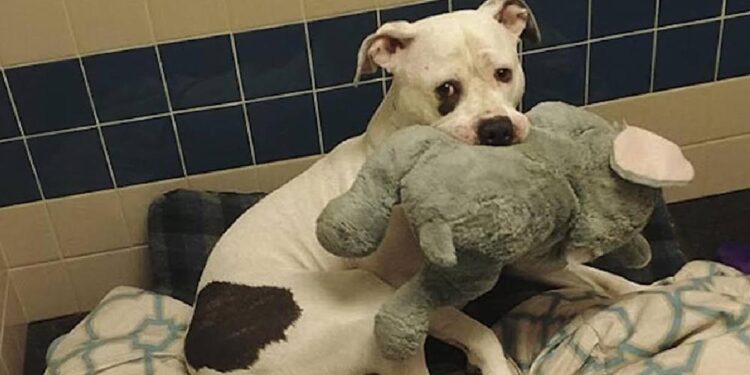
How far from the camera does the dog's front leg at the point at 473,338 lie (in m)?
1.63

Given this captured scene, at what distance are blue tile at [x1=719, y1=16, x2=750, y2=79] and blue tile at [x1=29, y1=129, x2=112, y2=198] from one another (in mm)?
1317

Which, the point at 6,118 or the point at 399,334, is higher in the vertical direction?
the point at 6,118

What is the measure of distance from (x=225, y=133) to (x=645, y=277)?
34.7 inches

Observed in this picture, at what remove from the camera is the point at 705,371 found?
1528 mm

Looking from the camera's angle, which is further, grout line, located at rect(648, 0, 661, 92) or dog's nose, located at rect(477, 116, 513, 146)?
grout line, located at rect(648, 0, 661, 92)

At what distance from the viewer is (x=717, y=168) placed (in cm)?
240

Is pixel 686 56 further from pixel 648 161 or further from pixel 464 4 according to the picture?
pixel 648 161

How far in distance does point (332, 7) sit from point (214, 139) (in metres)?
0.37

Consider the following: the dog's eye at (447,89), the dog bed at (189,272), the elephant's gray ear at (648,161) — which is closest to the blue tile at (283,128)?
the dog bed at (189,272)

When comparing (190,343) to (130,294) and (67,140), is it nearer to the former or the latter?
(130,294)

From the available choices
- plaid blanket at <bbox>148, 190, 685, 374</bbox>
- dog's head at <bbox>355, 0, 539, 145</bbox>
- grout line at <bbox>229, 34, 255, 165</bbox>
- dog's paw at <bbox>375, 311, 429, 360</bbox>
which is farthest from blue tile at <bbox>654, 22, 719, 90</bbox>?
dog's paw at <bbox>375, 311, 429, 360</bbox>

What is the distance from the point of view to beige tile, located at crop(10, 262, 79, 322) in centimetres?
226

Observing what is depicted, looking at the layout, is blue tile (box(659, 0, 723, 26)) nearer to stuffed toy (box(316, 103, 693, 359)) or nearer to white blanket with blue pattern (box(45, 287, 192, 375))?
stuffed toy (box(316, 103, 693, 359))

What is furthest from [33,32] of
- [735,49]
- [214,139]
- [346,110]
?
[735,49]
